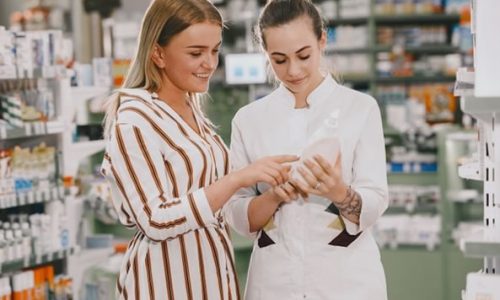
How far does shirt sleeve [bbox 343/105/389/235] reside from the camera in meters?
2.55

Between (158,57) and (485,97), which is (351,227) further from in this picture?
(158,57)

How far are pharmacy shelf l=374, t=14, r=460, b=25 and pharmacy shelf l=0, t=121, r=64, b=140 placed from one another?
5801 millimetres

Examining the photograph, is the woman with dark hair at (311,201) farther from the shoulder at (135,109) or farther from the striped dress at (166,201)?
the shoulder at (135,109)

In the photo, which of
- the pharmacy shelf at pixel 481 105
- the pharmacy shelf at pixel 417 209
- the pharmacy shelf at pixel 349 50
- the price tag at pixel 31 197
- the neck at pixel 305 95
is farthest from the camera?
the pharmacy shelf at pixel 349 50

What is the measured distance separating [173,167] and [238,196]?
25 centimetres

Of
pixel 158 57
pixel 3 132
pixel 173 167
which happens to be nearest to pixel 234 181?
pixel 173 167

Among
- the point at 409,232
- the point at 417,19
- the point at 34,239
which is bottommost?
the point at 409,232

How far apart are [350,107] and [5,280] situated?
3317 mm

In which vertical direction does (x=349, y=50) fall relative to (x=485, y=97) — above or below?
above

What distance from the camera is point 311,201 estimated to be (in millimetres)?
2607

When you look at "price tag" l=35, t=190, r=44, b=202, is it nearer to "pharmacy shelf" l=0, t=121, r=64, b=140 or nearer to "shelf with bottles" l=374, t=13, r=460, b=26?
"pharmacy shelf" l=0, t=121, r=64, b=140

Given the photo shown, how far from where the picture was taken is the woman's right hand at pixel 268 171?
244 cm

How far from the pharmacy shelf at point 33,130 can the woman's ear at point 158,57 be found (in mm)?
2812

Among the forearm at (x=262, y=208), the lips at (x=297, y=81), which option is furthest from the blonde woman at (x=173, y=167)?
the lips at (x=297, y=81)
